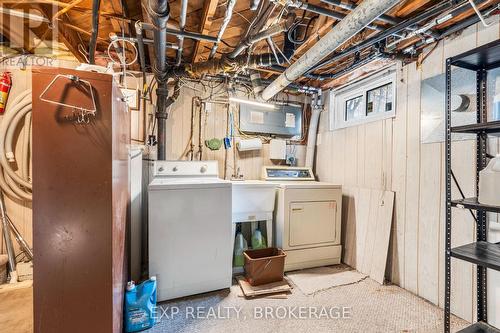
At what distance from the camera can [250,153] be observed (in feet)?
10.3

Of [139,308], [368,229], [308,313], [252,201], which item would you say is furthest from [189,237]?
[368,229]

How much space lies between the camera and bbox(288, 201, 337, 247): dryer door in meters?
2.59

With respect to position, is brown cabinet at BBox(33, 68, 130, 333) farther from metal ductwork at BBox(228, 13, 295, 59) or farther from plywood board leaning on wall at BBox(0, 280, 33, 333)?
metal ductwork at BBox(228, 13, 295, 59)

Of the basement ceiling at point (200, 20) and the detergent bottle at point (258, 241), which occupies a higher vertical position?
the basement ceiling at point (200, 20)

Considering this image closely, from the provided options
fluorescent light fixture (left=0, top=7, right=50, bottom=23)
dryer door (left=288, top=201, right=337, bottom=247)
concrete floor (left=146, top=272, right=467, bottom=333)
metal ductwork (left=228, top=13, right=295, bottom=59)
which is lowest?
concrete floor (left=146, top=272, right=467, bottom=333)

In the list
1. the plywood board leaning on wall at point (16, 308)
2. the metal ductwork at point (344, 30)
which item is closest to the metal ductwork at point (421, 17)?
the metal ductwork at point (344, 30)

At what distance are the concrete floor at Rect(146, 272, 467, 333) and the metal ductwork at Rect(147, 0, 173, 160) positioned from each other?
1552 millimetres

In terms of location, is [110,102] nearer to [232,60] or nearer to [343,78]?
[232,60]

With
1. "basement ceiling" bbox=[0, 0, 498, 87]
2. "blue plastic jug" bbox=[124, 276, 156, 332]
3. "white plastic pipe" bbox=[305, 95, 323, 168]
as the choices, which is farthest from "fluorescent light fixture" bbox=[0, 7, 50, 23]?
"white plastic pipe" bbox=[305, 95, 323, 168]

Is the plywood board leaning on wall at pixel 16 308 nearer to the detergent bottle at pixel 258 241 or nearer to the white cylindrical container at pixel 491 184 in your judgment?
the detergent bottle at pixel 258 241

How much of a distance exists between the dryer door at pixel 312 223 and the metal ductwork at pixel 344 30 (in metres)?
1.38

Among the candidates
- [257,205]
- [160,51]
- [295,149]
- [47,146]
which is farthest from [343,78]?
[47,146]

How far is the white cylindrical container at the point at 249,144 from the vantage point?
9.78 feet

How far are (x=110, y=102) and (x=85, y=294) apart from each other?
1017 millimetres
